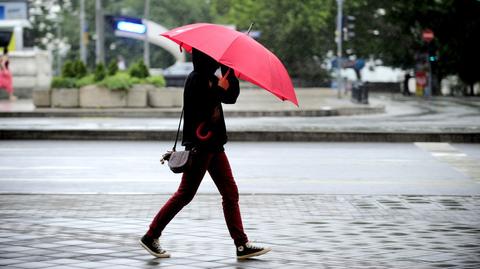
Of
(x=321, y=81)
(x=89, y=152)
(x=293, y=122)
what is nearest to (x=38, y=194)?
(x=89, y=152)

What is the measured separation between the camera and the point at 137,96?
117 ft

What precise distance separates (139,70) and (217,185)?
27964 mm

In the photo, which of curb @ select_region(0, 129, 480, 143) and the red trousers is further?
curb @ select_region(0, 129, 480, 143)

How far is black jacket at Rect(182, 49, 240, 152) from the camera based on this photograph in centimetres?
858

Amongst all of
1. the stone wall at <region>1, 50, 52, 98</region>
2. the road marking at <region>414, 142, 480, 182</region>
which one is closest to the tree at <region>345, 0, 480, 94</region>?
the stone wall at <region>1, 50, 52, 98</region>

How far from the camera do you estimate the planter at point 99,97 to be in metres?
35.1

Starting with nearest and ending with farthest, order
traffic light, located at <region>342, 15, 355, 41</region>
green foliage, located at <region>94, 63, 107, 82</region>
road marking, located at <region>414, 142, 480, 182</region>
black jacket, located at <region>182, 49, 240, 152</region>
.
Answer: black jacket, located at <region>182, 49, 240, 152</region>, road marking, located at <region>414, 142, 480, 182</region>, green foliage, located at <region>94, 63, 107, 82</region>, traffic light, located at <region>342, 15, 355, 41</region>

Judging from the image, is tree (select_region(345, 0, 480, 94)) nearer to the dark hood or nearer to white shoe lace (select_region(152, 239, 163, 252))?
the dark hood

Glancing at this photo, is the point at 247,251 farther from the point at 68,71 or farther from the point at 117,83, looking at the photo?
the point at 68,71

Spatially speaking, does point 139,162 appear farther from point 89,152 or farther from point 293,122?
point 293,122

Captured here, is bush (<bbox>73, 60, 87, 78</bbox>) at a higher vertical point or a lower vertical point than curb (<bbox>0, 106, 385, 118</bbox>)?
higher

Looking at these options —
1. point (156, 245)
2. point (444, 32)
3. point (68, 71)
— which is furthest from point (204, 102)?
point (444, 32)

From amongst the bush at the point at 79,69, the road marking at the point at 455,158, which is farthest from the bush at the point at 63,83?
the road marking at the point at 455,158

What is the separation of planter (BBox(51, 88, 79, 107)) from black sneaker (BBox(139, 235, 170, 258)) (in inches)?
1050
